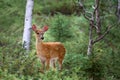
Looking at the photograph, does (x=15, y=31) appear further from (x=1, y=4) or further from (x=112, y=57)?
(x=112, y=57)

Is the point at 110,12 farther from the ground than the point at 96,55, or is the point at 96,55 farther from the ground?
the point at 110,12

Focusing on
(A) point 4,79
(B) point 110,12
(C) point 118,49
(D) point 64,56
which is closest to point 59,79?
(A) point 4,79

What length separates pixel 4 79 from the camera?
A: 8.79 meters

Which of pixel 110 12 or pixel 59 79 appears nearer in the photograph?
pixel 59 79

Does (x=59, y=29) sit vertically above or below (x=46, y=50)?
above

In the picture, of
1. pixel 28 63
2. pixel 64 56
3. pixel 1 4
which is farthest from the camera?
pixel 1 4

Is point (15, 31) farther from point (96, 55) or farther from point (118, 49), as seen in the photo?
point (96, 55)

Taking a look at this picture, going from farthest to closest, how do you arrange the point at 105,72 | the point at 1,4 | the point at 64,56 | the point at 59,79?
the point at 1,4 → the point at 64,56 → the point at 105,72 → the point at 59,79

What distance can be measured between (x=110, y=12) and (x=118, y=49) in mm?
1954

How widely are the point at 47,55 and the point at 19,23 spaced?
30.0 feet

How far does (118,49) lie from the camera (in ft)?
42.4

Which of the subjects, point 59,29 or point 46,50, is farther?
point 59,29

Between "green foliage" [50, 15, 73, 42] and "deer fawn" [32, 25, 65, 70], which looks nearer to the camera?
"deer fawn" [32, 25, 65, 70]

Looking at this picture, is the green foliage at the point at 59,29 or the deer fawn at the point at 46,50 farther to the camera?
the green foliage at the point at 59,29
